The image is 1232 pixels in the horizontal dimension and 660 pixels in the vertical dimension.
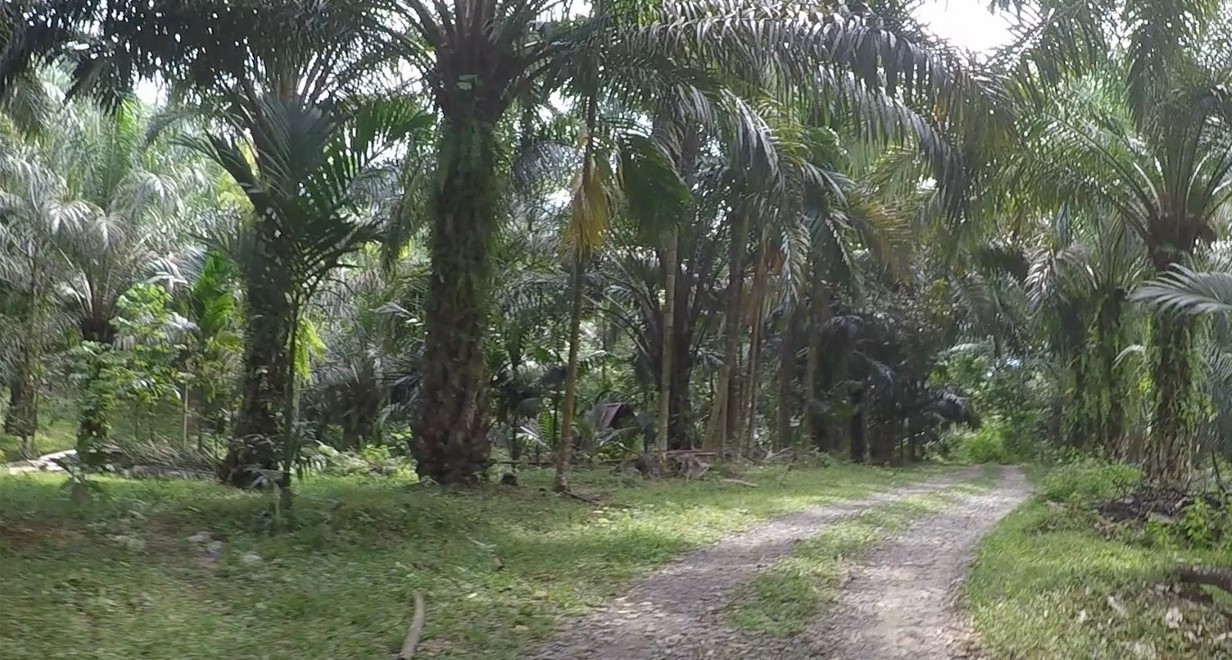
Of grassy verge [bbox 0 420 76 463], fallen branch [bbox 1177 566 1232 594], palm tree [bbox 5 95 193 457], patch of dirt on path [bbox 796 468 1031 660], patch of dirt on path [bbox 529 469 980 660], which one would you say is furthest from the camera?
palm tree [bbox 5 95 193 457]

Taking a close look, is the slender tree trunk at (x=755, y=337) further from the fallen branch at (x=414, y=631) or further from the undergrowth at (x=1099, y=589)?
the fallen branch at (x=414, y=631)

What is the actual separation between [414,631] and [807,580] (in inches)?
108

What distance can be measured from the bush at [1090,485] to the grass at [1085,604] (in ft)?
10.8

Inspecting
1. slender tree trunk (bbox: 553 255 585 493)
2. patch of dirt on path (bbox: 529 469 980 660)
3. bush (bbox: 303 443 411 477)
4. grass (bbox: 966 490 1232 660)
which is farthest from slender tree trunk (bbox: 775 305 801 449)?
patch of dirt on path (bbox: 529 469 980 660)

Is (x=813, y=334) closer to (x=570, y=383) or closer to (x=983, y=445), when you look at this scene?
(x=983, y=445)

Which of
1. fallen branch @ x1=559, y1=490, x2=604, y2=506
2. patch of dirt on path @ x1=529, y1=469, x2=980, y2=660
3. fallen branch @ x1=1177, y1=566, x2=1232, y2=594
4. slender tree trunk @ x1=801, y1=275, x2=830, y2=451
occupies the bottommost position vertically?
patch of dirt on path @ x1=529, y1=469, x2=980, y2=660

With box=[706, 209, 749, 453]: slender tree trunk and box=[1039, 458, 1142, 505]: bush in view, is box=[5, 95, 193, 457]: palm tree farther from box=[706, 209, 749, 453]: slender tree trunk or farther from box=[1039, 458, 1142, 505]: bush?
box=[1039, 458, 1142, 505]: bush

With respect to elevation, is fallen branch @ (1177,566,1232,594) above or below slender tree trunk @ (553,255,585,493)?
below

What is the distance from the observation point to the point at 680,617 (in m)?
5.93

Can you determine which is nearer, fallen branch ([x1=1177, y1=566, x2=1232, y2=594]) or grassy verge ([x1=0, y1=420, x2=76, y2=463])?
fallen branch ([x1=1177, y1=566, x2=1232, y2=594])

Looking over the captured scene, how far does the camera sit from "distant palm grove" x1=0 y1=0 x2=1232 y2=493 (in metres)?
8.52

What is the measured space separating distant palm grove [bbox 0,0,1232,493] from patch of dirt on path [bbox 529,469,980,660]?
2.82 meters

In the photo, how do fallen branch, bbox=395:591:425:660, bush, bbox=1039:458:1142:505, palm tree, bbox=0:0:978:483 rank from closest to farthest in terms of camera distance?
1. fallen branch, bbox=395:591:425:660
2. palm tree, bbox=0:0:978:483
3. bush, bbox=1039:458:1142:505

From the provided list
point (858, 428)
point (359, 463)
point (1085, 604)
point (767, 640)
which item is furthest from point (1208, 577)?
point (858, 428)
